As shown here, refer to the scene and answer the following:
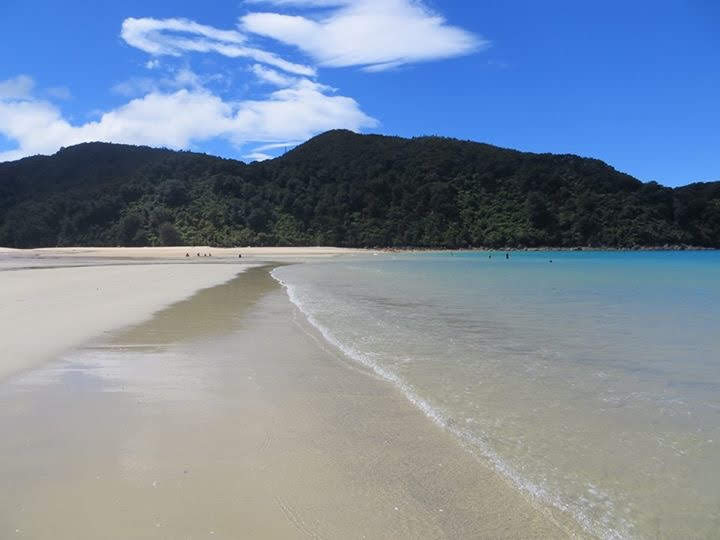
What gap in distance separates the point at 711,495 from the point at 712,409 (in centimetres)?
235

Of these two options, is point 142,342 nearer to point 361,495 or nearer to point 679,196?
point 361,495

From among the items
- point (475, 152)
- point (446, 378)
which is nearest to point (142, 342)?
point (446, 378)

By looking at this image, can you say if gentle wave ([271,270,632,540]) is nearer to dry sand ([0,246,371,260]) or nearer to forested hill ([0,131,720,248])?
dry sand ([0,246,371,260])

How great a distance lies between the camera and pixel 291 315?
13.2 m

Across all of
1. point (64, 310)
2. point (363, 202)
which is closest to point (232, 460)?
point (64, 310)

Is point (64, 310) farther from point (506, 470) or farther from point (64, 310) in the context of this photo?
point (506, 470)

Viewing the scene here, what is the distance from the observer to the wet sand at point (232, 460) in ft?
11.0

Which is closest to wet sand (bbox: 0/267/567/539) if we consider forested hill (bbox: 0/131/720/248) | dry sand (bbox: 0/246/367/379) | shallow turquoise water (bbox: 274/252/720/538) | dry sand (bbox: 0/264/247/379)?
shallow turquoise water (bbox: 274/252/720/538)

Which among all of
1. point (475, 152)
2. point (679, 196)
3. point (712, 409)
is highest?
point (475, 152)

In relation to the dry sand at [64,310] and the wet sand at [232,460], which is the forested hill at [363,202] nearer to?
the dry sand at [64,310]

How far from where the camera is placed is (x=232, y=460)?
4.28 meters

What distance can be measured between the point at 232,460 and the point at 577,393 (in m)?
4.00

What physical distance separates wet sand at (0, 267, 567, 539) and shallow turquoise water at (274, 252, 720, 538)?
16.5 inches

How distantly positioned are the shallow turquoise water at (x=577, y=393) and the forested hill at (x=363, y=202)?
8313cm
